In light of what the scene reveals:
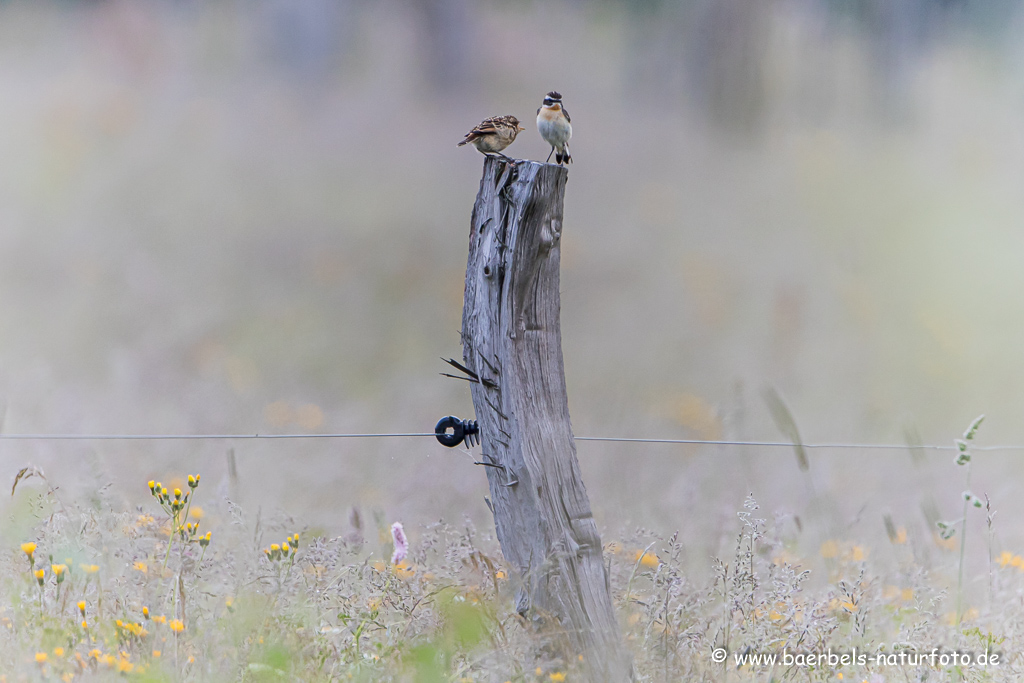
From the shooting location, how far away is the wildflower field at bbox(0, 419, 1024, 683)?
1.49 m

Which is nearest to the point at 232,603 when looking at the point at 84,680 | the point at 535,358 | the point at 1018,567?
the point at 84,680

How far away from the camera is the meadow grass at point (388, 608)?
149 cm

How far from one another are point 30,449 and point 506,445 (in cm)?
267

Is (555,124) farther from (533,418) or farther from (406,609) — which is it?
(406,609)

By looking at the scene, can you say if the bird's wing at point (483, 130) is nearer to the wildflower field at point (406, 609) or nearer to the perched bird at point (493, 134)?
the perched bird at point (493, 134)

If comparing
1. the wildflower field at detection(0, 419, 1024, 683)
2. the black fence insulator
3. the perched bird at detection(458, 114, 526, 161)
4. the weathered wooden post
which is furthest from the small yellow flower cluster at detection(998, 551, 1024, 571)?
the perched bird at detection(458, 114, 526, 161)

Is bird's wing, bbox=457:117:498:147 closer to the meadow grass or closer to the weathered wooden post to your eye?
the weathered wooden post

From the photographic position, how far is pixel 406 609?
5.66 ft

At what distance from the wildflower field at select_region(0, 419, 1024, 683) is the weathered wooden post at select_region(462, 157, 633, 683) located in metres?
0.07

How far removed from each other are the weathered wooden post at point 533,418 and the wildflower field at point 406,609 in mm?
66

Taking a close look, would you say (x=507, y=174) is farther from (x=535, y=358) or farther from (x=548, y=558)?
(x=548, y=558)

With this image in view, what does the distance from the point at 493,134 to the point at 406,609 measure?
120 centimetres

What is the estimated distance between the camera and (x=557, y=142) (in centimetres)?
194

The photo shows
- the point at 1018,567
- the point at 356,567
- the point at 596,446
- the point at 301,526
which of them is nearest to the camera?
the point at 356,567
